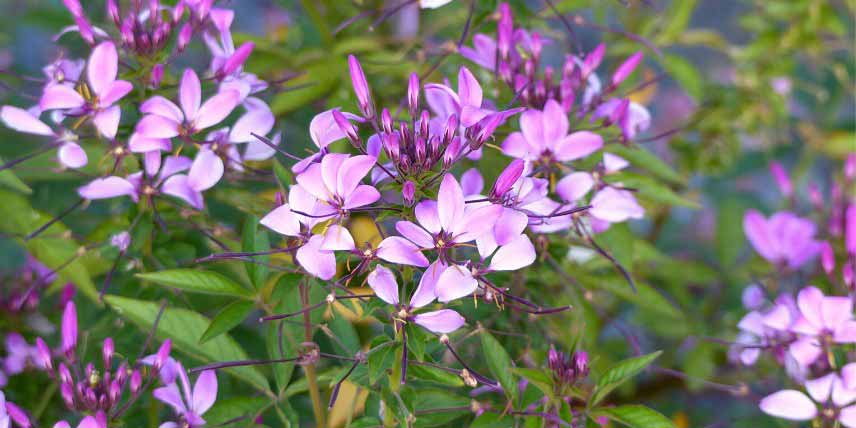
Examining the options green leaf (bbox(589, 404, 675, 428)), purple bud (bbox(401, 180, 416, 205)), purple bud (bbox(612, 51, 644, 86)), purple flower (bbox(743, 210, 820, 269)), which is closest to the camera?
purple bud (bbox(401, 180, 416, 205))

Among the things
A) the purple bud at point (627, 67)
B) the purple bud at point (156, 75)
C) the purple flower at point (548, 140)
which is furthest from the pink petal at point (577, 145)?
the purple bud at point (156, 75)

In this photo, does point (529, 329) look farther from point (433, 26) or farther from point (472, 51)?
point (433, 26)

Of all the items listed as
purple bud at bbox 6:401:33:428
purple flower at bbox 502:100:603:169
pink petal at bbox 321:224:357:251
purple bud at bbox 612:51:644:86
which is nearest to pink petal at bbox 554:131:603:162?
purple flower at bbox 502:100:603:169

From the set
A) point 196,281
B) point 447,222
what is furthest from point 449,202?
point 196,281

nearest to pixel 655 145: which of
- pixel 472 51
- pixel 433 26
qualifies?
pixel 433 26

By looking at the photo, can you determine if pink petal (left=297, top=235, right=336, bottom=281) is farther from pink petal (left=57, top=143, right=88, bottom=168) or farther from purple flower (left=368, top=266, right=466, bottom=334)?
pink petal (left=57, top=143, right=88, bottom=168)

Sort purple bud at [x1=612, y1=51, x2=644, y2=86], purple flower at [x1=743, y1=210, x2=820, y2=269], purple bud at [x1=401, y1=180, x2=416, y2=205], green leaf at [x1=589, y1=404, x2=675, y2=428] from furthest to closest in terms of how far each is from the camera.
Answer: purple flower at [x1=743, y1=210, x2=820, y2=269], purple bud at [x1=612, y1=51, x2=644, y2=86], green leaf at [x1=589, y1=404, x2=675, y2=428], purple bud at [x1=401, y1=180, x2=416, y2=205]

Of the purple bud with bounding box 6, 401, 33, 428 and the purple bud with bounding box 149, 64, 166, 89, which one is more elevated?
the purple bud with bounding box 149, 64, 166, 89

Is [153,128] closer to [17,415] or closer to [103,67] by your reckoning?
[103,67]
